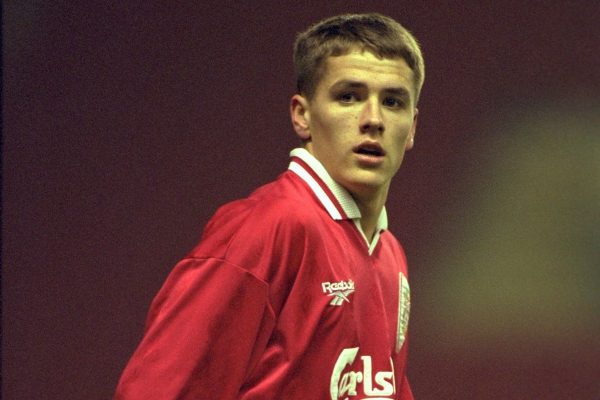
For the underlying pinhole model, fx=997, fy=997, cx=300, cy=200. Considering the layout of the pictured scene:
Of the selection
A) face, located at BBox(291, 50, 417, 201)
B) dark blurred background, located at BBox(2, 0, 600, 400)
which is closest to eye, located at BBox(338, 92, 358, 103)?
face, located at BBox(291, 50, 417, 201)

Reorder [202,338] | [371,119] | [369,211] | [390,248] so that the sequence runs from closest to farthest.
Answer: [202,338]
[371,119]
[369,211]
[390,248]

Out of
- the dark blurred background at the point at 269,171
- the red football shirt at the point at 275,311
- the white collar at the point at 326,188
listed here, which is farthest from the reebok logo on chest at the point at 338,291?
the dark blurred background at the point at 269,171

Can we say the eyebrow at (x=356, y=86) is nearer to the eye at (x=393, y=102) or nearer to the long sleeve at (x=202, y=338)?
the eye at (x=393, y=102)

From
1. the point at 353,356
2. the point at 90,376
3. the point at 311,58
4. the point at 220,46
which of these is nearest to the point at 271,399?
the point at 353,356

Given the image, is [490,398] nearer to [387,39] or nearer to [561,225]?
[561,225]

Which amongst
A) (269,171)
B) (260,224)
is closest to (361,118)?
(260,224)

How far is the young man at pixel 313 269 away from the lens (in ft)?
4.16

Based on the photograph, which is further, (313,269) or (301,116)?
(301,116)

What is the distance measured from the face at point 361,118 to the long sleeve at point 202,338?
0.25 meters

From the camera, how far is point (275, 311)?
1.32m

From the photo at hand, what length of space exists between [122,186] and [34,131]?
221 mm

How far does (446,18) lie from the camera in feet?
7.79

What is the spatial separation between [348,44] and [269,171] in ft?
2.80

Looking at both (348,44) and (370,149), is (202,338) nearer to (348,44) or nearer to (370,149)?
(370,149)
